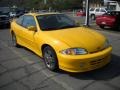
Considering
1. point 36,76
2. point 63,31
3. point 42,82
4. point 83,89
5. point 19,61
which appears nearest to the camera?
point 83,89

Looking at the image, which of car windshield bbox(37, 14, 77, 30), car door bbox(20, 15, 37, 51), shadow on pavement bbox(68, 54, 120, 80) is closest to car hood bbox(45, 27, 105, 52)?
car windshield bbox(37, 14, 77, 30)

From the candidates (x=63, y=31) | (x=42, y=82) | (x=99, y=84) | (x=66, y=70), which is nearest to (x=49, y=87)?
(x=42, y=82)

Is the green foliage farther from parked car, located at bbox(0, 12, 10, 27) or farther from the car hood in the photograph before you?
the car hood

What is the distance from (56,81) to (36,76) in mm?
631

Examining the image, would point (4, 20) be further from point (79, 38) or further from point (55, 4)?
point (55, 4)

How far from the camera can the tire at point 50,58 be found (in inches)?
225

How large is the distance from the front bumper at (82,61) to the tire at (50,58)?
0.23 m

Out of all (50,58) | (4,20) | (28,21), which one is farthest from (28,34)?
(4,20)

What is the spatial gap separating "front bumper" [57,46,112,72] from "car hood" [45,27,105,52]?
8.0 inches

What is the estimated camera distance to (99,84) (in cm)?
507

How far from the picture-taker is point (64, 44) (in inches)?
216

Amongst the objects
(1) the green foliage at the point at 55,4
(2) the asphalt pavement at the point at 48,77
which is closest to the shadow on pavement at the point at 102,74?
(2) the asphalt pavement at the point at 48,77

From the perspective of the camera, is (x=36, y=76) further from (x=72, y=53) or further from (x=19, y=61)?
(x=19, y=61)

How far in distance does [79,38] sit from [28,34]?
1.98 meters
